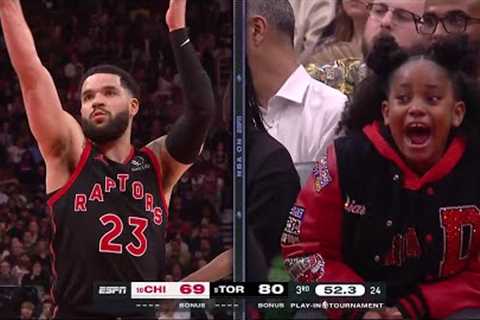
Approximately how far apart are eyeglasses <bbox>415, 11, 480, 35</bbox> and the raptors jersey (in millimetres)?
1810

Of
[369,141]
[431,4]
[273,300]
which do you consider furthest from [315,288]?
[431,4]

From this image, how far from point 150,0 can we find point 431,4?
1682 millimetres

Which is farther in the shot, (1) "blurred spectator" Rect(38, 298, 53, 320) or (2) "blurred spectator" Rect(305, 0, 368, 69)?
(1) "blurred spectator" Rect(38, 298, 53, 320)

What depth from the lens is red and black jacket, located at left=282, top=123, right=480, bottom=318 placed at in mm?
10750

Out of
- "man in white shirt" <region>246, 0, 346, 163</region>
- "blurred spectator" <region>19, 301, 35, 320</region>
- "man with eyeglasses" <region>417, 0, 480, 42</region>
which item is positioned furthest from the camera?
"blurred spectator" <region>19, 301, 35, 320</region>

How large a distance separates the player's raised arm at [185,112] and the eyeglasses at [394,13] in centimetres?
107

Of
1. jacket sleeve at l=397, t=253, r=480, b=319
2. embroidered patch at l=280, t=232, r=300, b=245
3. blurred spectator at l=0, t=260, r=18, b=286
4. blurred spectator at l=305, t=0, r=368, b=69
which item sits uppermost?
blurred spectator at l=305, t=0, r=368, b=69

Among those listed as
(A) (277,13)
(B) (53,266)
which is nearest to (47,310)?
(B) (53,266)

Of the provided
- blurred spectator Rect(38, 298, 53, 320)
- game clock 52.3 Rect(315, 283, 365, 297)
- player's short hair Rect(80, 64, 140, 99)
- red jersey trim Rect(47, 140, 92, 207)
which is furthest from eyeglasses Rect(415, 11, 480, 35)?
blurred spectator Rect(38, 298, 53, 320)

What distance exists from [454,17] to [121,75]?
2.01 meters

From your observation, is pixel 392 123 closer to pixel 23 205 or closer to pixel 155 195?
pixel 155 195

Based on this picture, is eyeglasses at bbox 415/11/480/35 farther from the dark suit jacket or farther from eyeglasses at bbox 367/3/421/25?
the dark suit jacket

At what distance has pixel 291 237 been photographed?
10.8 meters

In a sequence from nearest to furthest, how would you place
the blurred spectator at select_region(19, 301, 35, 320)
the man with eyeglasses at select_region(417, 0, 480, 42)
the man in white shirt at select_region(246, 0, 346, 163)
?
the man with eyeglasses at select_region(417, 0, 480, 42) → the man in white shirt at select_region(246, 0, 346, 163) → the blurred spectator at select_region(19, 301, 35, 320)
